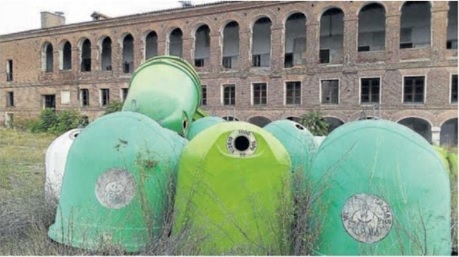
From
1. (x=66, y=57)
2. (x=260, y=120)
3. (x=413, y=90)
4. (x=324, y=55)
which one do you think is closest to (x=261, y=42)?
(x=324, y=55)

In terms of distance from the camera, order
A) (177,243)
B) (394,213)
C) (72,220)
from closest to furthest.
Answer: (394,213) < (177,243) < (72,220)

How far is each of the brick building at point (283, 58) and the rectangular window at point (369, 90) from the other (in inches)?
2.1

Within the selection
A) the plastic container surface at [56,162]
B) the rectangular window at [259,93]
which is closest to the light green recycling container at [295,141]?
the plastic container surface at [56,162]

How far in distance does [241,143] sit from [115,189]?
1380 mm

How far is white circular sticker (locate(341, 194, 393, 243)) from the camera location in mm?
3094

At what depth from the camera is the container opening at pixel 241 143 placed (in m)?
3.42

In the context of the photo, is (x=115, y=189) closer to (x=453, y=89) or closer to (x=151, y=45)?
(x=453, y=89)

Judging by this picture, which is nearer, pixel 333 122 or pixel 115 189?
pixel 115 189

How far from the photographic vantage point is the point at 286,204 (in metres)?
3.40

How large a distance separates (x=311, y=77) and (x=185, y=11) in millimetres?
9505

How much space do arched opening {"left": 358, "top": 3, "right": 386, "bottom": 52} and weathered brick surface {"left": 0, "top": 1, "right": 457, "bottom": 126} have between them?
60.9 inches

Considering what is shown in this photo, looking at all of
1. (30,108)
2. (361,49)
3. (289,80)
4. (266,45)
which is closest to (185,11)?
(266,45)

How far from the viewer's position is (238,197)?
3.36 m

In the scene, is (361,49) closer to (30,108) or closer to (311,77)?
(311,77)
